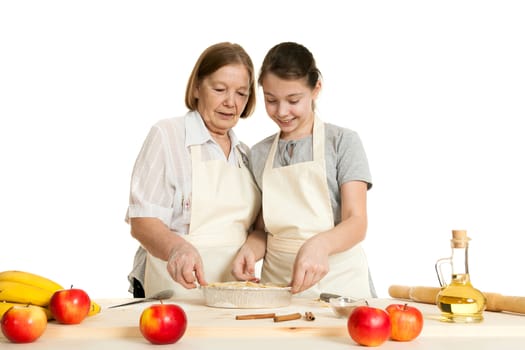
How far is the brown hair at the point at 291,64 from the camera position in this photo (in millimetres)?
2479

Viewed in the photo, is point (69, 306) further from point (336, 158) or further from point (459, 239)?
point (336, 158)

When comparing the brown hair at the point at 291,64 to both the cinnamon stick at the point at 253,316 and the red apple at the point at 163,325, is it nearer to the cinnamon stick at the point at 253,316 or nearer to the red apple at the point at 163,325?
the cinnamon stick at the point at 253,316

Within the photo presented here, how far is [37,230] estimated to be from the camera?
4.20 meters

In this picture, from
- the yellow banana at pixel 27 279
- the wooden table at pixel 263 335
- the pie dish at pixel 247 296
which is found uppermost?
the yellow banana at pixel 27 279

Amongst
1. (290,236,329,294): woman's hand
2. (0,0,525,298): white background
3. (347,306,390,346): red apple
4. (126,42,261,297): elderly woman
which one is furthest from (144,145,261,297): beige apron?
(0,0,525,298): white background

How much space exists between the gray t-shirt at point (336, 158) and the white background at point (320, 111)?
64.1 inches

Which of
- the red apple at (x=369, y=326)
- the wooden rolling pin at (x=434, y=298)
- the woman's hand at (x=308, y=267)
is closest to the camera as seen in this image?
the red apple at (x=369, y=326)

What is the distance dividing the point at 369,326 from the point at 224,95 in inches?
53.5

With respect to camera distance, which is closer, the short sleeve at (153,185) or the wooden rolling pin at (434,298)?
the wooden rolling pin at (434,298)

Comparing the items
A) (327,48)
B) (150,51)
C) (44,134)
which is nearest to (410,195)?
(327,48)

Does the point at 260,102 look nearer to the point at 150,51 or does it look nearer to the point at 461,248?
the point at 150,51

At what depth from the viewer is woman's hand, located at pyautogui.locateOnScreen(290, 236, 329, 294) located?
2.03 m

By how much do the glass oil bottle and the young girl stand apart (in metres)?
0.73

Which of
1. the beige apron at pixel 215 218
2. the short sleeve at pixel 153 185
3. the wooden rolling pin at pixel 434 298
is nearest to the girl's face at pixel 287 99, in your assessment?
the beige apron at pixel 215 218
